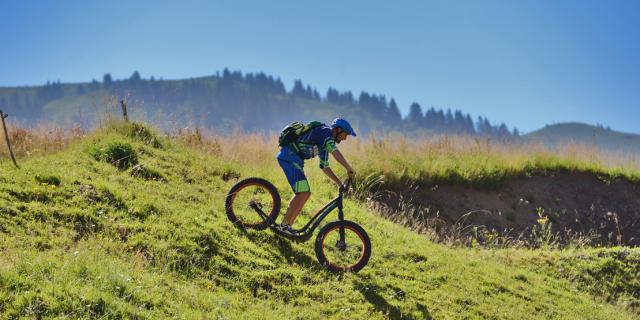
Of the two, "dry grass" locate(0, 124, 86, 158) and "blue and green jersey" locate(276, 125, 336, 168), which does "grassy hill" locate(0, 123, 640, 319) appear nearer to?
"dry grass" locate(0, 124, 86, 158)

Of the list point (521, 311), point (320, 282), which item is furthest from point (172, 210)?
point (521, 311)

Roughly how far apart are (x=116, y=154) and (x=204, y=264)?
476cm

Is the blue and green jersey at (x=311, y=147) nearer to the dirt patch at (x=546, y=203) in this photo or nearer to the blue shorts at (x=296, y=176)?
the blue shorts at (x=296, y=176)

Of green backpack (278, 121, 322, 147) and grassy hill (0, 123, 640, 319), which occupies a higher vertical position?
green backpack (278, 121, 322, 147)

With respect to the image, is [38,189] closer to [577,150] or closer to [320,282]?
[320,282]

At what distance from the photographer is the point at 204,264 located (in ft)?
22.8

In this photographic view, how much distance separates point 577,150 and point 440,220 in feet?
28.1

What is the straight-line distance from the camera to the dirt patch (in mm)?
14211

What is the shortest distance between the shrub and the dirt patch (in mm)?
6324

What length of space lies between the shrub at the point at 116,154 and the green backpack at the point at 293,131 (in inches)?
168

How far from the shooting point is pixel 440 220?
13219 millimetres

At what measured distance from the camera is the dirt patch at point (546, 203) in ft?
46.6

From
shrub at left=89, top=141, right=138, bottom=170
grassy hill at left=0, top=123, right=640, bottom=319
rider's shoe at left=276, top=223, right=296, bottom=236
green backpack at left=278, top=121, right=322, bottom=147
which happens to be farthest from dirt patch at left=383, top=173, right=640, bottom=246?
shrub at left=89, top=141, right=138, bottom=170

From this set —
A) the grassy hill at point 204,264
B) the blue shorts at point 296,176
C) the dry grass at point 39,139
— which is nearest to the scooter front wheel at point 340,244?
the grassy hill at point 204,264
